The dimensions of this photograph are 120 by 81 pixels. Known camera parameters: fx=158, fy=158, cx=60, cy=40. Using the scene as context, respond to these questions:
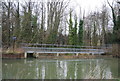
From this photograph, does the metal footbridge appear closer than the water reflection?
No

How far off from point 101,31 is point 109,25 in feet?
7.50

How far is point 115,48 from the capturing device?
63.7ft

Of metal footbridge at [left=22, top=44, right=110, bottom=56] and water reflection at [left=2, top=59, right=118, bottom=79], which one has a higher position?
metal footbridge at [left=22, top=44, right=110, bottom=56]

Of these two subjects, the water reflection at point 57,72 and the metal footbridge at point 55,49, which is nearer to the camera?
the water reflection at point 57,72

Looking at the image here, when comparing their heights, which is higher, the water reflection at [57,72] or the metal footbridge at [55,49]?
the metal footbridge at [55,49]

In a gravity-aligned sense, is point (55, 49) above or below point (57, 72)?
above

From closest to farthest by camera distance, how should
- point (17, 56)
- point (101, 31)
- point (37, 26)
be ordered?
point (17, 56), point (37, 26), point (101, 31)

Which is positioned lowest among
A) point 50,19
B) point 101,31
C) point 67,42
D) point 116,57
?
point 116,57

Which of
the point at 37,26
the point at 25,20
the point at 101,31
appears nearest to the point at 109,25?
the point at 101,31

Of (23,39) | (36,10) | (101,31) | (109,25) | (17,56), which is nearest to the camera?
(17,56)

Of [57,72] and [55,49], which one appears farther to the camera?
[55,49]

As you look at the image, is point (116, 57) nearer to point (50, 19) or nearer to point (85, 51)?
point (85, 51)

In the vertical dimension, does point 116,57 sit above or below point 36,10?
below

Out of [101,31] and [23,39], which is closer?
[23,39]
